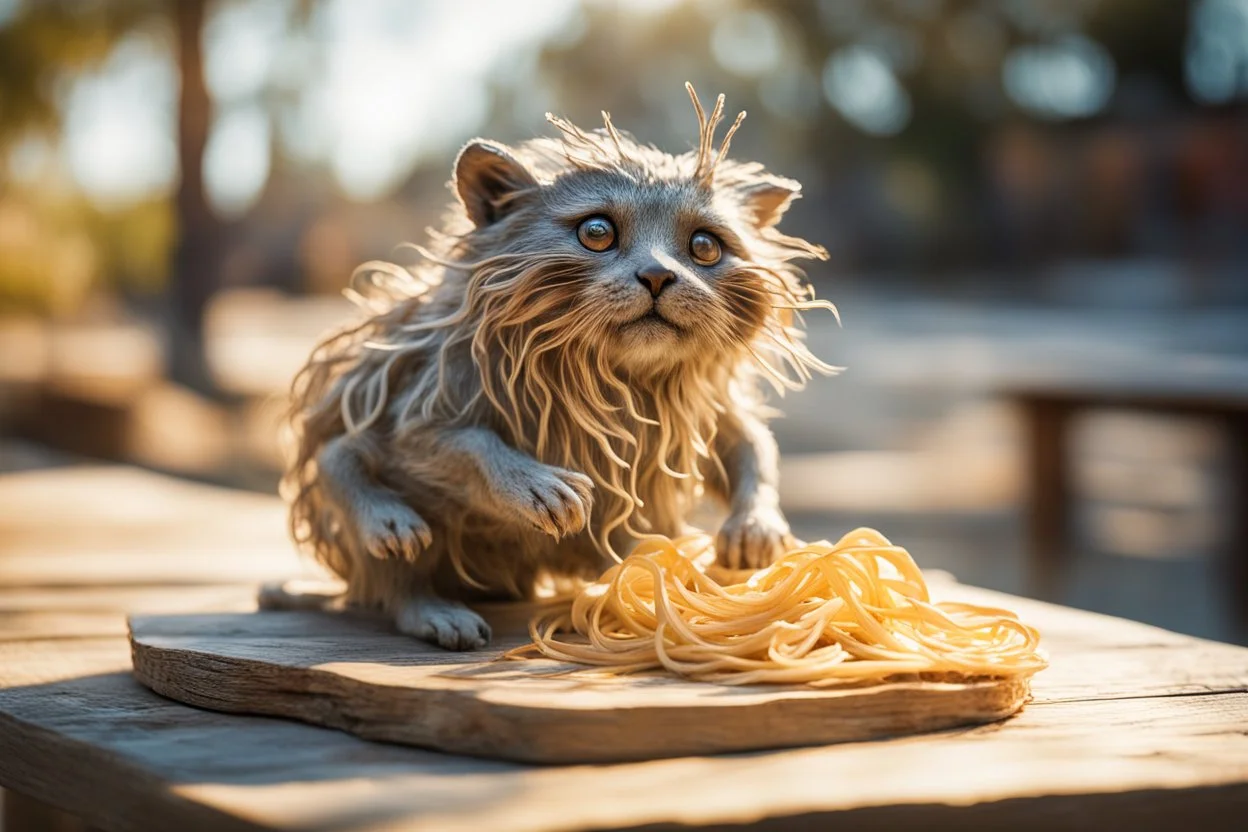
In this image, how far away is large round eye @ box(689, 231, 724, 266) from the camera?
2.25 metres

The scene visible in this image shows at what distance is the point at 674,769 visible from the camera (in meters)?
1.74

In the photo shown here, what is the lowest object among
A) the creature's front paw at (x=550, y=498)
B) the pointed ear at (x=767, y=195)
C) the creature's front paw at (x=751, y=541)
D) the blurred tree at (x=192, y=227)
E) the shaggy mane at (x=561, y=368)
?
the creature's front paw at (x=751, y=541)

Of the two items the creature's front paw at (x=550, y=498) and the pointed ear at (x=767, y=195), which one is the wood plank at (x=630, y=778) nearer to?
the creature's front paw at (x=550, y=498)

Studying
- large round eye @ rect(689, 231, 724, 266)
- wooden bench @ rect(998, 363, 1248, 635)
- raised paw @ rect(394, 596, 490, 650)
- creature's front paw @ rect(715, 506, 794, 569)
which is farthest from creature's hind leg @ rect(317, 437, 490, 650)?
wooden bench @ rect(998, 363, 1248, 635)

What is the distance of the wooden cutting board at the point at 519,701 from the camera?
5.85 feet

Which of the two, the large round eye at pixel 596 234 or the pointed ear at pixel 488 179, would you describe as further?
the pointed ear at pixel 488 179

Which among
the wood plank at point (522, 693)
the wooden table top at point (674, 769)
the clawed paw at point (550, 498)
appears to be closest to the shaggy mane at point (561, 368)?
the clawed paw at point (550, 498)

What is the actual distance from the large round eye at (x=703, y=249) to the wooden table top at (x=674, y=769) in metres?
0.85

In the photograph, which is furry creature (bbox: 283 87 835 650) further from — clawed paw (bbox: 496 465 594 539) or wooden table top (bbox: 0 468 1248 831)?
wooden table top (bbox: 0 468 1248 831)

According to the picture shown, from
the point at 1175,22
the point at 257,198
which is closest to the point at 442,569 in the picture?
the point at 1175,22

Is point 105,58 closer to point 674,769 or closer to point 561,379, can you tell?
point 561,379

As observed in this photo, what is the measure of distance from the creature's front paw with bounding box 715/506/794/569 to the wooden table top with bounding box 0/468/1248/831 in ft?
1.63

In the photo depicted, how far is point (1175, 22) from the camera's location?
19812mm

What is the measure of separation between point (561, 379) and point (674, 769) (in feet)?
2.52
